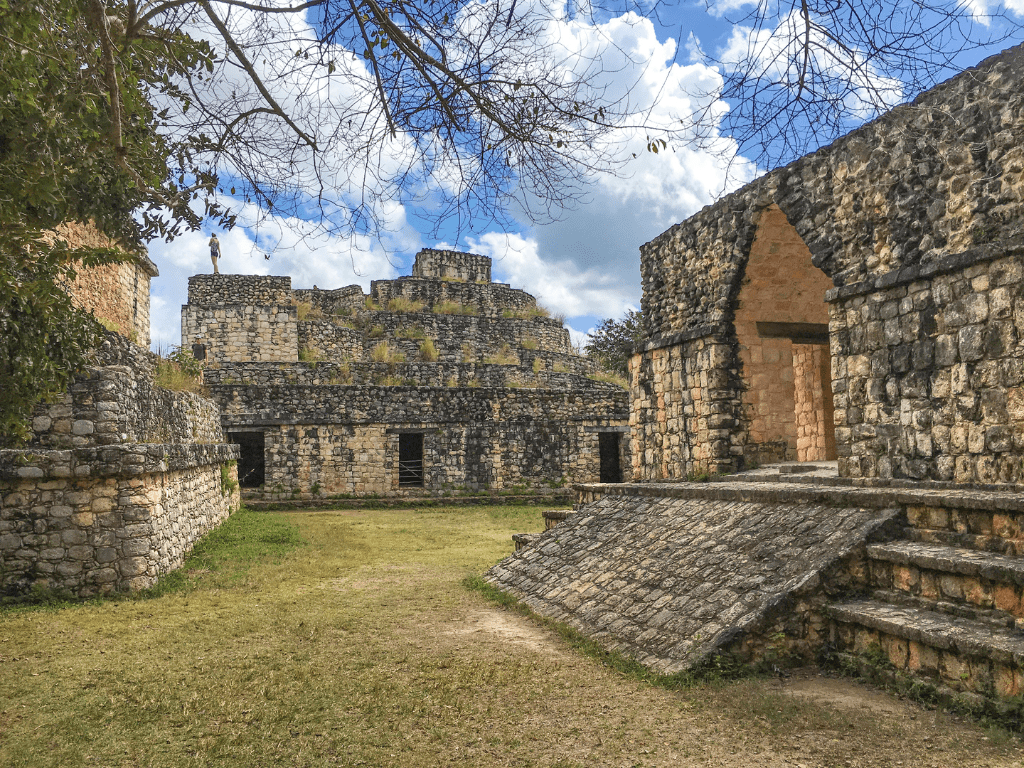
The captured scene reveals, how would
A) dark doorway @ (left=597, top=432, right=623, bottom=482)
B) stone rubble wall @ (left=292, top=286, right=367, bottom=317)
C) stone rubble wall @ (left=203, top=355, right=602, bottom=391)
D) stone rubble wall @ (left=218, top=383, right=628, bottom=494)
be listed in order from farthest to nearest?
stone rubble wall @ (left=292, top=286, right=367, bottom=317) < stone rubble wall @ (left=203, top=355, right=602, bottom=391) < dark doorway @ (left=597, top=432, right=623, bottom=482) < stone rubble wall @ (left=218, top=383, right=628, bottom=494)

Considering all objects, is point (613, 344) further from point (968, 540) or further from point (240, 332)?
point (968, 540)

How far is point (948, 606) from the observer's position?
4484 millimetres

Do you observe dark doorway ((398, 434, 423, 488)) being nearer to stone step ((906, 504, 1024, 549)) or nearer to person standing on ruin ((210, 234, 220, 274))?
person standing on ruin ((210, 234, 220, 274))

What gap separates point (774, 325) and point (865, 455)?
2931 millimetres

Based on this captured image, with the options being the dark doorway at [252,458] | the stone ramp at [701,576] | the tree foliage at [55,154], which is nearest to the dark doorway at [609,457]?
the dark doorway at [252,458]

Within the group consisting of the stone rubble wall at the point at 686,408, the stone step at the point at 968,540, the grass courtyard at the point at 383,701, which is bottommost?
the grass courtyard at the point at 383,701

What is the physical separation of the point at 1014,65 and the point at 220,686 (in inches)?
272

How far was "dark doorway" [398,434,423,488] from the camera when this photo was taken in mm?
19297

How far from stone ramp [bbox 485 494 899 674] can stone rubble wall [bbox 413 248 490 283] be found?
77.9ft

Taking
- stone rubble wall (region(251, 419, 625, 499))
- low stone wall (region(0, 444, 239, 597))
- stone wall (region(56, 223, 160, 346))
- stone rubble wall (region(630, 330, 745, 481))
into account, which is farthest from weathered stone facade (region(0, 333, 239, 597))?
stone rubble wall (region(251, 419, 625, 499))

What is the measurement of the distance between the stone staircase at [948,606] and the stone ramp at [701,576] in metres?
0.20

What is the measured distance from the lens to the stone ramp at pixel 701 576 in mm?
4910

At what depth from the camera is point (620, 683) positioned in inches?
189

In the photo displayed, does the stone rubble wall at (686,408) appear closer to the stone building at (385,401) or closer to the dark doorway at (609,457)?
the stone building at (385,401)
